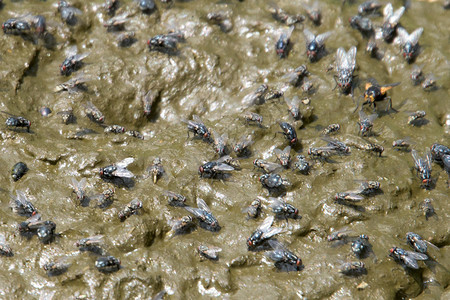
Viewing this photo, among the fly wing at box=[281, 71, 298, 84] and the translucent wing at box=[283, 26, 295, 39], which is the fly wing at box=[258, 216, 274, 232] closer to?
the fly wing at box=[281, 71, 298, 84]

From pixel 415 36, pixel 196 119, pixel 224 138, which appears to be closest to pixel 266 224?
pixel 224 138

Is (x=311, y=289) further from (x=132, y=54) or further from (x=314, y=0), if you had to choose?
(x=314, y=0)

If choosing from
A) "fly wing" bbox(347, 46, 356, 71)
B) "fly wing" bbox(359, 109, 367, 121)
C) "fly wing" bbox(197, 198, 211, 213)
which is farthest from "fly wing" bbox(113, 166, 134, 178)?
"fly wing" bbox(347, 46, 356, 71)

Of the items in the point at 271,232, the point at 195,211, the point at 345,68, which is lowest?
the point at 271,232

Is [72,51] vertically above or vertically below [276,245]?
above

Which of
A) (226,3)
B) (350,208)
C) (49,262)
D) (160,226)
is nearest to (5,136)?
(49,262)

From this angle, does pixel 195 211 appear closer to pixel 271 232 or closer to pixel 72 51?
pixel 271 232

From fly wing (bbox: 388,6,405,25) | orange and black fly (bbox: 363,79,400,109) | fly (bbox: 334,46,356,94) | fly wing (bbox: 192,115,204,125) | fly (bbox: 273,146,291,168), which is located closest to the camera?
fly (bbox: 273,146,291,168)

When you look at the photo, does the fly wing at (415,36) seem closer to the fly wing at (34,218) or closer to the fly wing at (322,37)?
the fly wing at (322,37)
